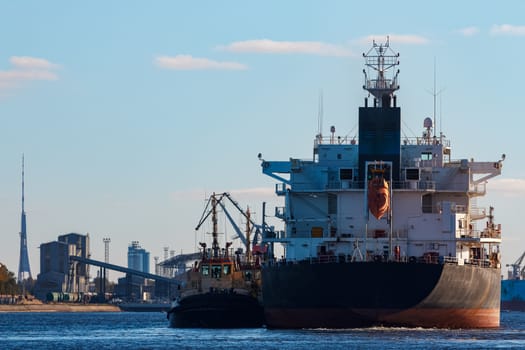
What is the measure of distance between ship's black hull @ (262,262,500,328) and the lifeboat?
4857 millimetres

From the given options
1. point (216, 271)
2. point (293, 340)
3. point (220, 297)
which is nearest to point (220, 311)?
point (220, 297)

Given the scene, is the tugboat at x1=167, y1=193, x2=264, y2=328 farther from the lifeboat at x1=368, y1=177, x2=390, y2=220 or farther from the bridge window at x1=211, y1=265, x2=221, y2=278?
the lifeboat at x1=368, y1=177, x2=390, y2=220

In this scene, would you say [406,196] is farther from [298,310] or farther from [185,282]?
[185,282]

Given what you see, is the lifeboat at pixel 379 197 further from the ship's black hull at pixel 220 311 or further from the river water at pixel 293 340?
the ship's black hull at pixel 220 311

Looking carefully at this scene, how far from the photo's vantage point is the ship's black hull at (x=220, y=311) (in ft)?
321

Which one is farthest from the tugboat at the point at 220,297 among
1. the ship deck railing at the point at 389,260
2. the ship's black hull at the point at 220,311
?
the ship deck railing at the point at 389,260

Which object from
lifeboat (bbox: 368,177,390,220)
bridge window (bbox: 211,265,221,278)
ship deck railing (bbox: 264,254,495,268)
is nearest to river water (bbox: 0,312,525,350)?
ship deck railing (bbox: 264,254,495,268)

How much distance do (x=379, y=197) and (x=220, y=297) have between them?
52.7ft

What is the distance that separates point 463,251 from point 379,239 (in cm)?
584

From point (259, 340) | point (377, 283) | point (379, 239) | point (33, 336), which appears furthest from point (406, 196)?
point (33, 336)

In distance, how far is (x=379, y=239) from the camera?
291ft

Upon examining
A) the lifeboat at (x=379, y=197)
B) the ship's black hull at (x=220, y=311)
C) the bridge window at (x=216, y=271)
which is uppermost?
the lifeboat at (x=379, y=197)

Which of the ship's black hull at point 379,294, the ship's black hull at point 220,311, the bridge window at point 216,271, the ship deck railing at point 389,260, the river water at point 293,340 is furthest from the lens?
the bridge window at point 216,271

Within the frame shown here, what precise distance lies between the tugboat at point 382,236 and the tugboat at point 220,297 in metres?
4.25
